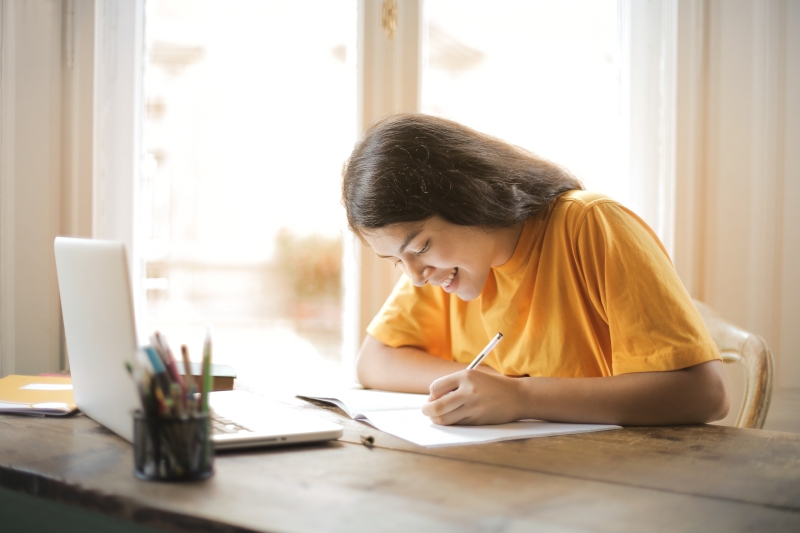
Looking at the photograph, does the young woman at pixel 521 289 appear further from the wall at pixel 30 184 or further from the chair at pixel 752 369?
the wall at pixel 30 184

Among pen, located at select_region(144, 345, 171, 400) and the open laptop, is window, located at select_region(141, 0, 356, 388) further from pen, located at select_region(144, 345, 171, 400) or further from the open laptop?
pen, located at select_region(144, 345, 171, 400)

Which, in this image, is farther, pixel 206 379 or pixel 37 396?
pixel 37 396

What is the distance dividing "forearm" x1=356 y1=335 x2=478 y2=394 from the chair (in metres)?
0.60

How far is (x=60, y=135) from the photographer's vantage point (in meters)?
1.98

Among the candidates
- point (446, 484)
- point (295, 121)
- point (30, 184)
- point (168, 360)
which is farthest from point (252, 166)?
point (446, 484)

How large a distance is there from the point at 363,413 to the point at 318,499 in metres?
0.41

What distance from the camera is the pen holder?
2.39 ft

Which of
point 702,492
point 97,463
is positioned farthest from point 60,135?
point 702,492

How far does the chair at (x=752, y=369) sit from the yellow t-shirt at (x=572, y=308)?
0.34 m

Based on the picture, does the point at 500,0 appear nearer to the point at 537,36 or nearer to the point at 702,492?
the point at 537,36

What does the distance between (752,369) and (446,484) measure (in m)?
0.99

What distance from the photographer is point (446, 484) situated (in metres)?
0.75

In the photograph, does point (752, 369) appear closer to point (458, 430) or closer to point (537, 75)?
point (458, 430)

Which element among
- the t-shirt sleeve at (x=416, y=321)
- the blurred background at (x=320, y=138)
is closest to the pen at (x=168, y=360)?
the t-shirt sleeve at (x=416, y=321)
